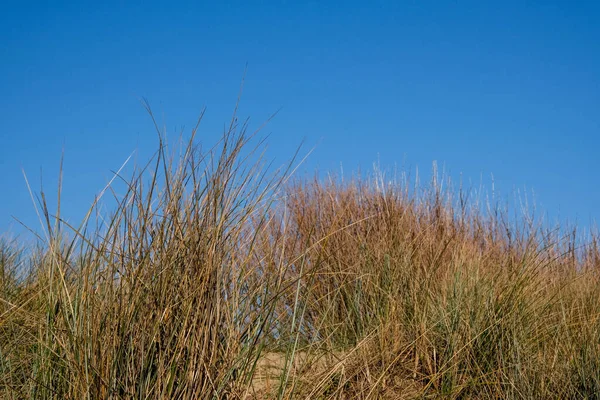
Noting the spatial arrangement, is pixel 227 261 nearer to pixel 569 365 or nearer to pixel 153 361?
pixel 153 361

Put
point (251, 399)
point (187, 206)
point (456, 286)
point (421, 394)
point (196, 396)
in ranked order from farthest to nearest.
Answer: point (456, 286) → point (421, 394) → point (251, 399) → point (187, 206) → point (196, 396)

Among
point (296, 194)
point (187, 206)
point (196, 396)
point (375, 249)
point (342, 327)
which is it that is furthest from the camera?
point (296, 194)

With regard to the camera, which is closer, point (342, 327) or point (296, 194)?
point (342, 327)

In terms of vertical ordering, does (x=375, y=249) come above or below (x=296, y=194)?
below

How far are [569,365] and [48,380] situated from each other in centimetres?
254

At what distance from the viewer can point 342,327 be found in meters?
4.33

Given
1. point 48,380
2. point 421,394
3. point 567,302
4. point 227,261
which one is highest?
point 567,302

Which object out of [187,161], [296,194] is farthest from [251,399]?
[296,194]

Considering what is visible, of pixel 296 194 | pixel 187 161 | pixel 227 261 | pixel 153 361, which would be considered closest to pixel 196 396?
pixel 153 361

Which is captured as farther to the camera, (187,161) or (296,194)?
(296,194)

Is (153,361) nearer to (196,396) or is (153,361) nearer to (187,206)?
(196,396)

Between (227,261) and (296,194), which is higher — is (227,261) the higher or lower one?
the lower one

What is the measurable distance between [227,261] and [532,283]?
2.39m

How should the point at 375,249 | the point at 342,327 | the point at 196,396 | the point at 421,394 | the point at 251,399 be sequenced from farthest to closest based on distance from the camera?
the point at 375,249 → the point at 342,327 → the point at 421,394 → the point at 251,399 → the point at 196,396
